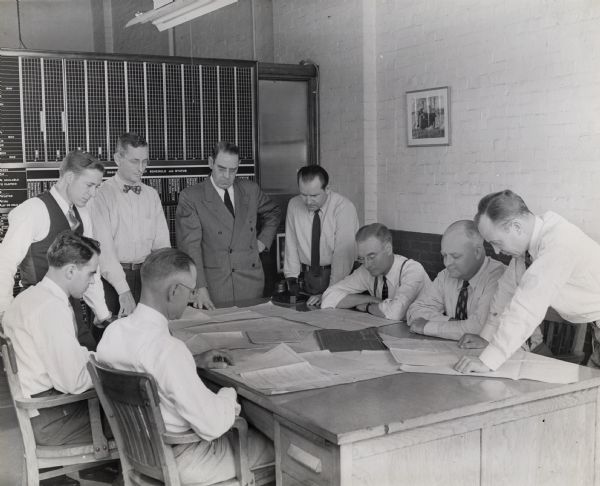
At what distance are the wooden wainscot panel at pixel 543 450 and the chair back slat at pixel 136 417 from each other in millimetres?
1139

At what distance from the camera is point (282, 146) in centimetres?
723

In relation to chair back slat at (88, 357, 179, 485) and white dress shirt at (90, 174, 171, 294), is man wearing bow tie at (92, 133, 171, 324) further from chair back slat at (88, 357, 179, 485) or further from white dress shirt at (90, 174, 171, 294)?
chair back slat at (88, 357, 179, 485)

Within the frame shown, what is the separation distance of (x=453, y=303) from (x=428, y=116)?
2581 millimetres

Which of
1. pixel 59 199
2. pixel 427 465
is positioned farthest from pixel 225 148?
pixel 427 465

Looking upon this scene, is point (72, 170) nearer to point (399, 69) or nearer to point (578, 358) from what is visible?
point (578, 358)

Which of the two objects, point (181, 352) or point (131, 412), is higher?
point (181, 352)

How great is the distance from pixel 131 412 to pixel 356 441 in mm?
Result: 831

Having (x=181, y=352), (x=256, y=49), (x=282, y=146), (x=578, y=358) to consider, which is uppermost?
(x=256, y=49)

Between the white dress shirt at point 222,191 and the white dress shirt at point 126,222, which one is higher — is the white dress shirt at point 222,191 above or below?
above

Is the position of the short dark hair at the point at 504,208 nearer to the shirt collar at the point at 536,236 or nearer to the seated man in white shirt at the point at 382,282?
the shirt collar at the point at 536,236

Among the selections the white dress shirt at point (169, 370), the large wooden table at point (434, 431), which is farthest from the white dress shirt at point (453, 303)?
the white dress shirt at point (169, 370)

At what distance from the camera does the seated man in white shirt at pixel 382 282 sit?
404 cm

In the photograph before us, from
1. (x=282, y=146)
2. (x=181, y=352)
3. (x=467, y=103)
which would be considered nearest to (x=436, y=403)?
(x=181, y=352)

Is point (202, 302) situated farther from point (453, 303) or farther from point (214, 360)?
point (453, 303)
